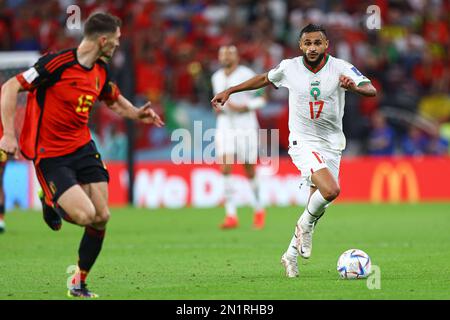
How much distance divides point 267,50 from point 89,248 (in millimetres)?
15491

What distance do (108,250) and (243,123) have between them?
474cm

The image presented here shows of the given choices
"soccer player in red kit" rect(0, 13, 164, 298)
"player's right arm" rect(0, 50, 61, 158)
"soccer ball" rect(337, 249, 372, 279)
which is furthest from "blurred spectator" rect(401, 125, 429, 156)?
"player's right arm" rect(0, 50, 61, 158)

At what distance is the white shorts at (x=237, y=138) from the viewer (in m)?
16.6

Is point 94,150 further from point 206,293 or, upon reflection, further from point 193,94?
point 193,94

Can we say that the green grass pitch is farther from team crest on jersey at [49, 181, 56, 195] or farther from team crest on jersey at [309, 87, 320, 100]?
team crest on jersey at [309, 87, 320, 100]

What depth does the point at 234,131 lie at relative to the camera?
16703 millimetres

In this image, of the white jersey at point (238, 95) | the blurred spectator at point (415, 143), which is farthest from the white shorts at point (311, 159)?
the blurred spectator at point (415, 143)

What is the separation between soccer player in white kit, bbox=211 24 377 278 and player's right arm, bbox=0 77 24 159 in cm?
219

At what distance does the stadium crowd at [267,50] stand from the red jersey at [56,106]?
12266 mm

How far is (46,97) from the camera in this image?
837 centimetres

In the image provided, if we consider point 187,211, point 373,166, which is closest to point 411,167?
point 373,166

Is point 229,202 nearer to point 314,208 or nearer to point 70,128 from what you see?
point 314,208

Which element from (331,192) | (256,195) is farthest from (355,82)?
(256,195)
